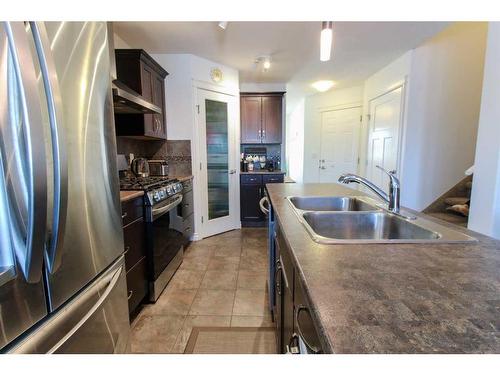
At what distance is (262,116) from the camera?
433 centimetres

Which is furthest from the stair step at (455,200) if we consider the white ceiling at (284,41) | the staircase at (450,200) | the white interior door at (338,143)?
the white ceiling at (284,41)

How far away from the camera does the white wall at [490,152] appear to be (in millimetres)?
1682

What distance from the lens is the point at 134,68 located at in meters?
2.51

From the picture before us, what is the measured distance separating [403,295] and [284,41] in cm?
299

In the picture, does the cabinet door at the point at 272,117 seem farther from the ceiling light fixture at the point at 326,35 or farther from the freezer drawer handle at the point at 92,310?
the freezer drawer handle at the point at 92,310

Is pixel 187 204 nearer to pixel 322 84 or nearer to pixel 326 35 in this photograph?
pixel 326 35

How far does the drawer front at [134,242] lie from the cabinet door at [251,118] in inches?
115

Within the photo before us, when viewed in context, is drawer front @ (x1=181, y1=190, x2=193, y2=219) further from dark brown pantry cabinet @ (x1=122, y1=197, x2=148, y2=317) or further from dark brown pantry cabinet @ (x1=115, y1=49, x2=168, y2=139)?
dark brown pantry cabinet @ (x1=122, y1=197, x2=148, y2=317)

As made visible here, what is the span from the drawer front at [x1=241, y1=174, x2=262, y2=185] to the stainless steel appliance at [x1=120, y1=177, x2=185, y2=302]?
1681mm

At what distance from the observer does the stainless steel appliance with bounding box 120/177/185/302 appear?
74.2 inches

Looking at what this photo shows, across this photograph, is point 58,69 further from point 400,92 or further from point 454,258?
point 400,92
